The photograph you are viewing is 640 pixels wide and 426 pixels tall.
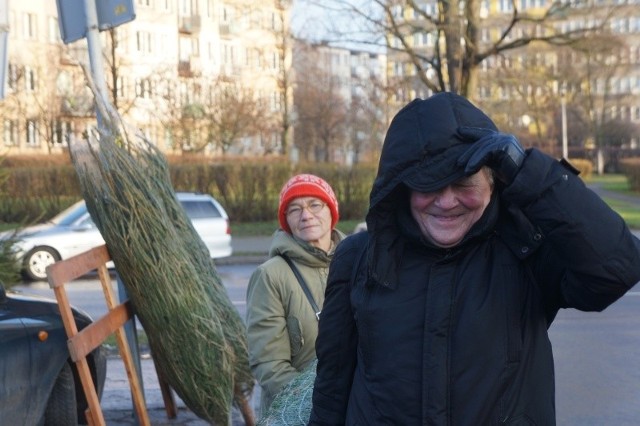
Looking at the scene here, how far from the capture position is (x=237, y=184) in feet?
95.0

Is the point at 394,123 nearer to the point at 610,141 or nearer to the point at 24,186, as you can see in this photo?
the point at 24,186

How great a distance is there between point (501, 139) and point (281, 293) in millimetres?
1903

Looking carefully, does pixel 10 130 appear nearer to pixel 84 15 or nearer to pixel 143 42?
pixel 84 15

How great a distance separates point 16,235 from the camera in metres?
8.44

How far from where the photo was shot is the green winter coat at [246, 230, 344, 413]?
13.4 feet

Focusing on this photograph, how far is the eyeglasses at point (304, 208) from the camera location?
4320 millimetres

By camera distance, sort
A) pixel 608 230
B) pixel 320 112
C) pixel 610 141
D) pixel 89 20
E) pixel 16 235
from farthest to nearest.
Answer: pixel 610 141, pixel 320 112, pixel 16 235, pixel 89 20, pixel 608 230

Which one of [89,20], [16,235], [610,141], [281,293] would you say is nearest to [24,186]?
[16,235]

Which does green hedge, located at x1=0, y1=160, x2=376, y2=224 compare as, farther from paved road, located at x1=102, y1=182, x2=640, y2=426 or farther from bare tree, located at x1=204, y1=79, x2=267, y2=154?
paved road, located at x1=102, y1=182, x2=640, y2=426

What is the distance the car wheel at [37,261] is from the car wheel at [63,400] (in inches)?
513

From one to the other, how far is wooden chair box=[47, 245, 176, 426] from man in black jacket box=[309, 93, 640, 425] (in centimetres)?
294

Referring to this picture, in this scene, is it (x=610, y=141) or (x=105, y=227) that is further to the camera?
(x=610, y=141)

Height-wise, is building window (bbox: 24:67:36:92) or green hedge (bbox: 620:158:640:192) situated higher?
building window (bbox: 24:67:36:92)

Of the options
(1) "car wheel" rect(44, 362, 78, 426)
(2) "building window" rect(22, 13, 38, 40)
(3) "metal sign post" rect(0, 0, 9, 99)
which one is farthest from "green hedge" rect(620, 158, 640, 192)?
(1) "car wheel" rect(44, 362, 78, 426)
